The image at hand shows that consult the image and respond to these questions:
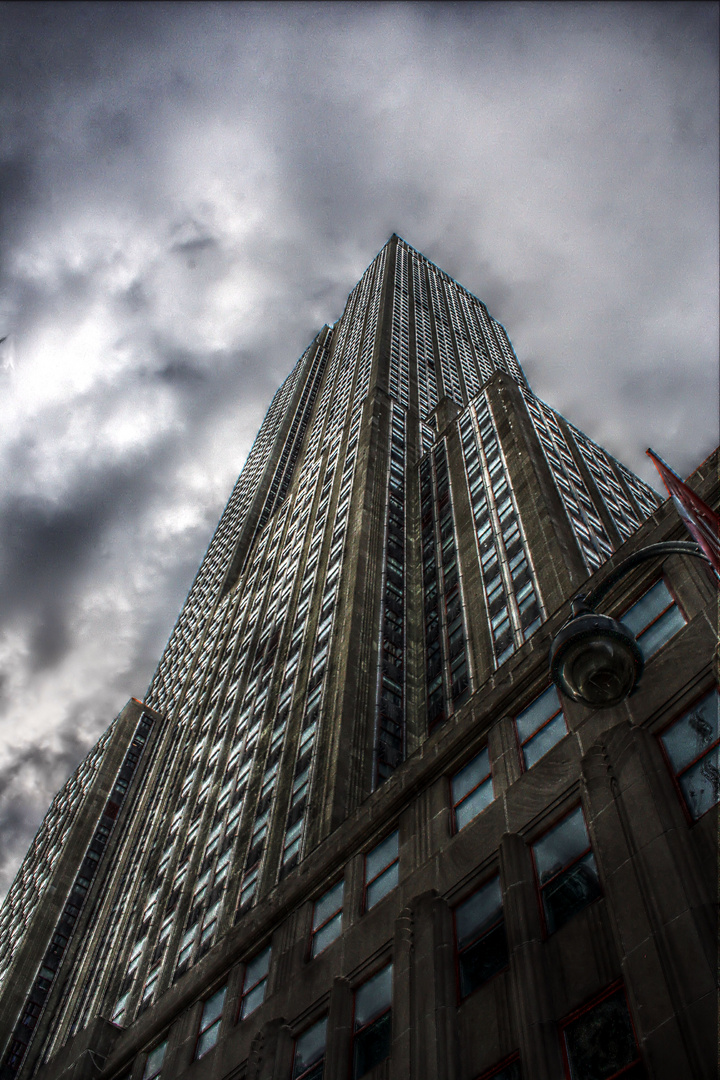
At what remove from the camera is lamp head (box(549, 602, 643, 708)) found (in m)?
11.4

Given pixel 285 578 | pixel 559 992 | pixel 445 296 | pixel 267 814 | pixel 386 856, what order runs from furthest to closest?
pixel 445 296 → pixel 285 578 → pixel 267 814 → pixel 386 856 → pixel 559 992

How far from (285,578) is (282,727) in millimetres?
23724

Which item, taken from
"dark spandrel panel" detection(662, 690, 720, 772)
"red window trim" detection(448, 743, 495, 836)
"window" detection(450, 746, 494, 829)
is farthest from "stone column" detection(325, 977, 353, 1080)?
"dark spandrel panel" detection(662, 690, 720, 772)

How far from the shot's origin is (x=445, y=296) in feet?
554

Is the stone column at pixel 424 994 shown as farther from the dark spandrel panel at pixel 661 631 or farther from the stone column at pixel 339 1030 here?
the dark spandrel panel at pixel 661 631

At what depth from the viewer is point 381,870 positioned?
2369 cm

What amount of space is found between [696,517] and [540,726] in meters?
8.73

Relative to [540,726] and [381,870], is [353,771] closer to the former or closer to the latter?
[381,870]

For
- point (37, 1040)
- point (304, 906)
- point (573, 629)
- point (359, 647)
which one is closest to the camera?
point (573, 629)

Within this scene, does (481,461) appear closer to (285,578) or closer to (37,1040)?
(285,578)

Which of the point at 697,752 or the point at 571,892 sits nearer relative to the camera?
the point at 697,752

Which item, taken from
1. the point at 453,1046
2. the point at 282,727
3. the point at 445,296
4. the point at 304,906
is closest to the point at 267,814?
the point at 282,727

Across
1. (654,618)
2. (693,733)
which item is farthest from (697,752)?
(654,618)

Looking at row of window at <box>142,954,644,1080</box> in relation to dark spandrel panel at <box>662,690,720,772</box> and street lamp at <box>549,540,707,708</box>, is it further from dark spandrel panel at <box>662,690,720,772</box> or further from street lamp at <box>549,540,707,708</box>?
street lamp at <box>549,540,707,708</box>
